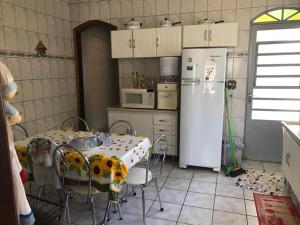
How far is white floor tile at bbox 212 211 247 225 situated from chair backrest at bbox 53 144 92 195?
4.04 ft

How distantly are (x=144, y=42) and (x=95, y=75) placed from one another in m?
1.60

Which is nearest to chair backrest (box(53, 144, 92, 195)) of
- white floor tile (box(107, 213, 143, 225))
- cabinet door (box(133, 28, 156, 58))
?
white floor tile (box(107, 213, 143, 225))

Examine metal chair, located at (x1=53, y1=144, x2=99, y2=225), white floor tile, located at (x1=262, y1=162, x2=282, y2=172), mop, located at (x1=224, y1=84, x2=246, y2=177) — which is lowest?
white floor tile, located at (x1=262, y1=162, x2=282, y2=172)

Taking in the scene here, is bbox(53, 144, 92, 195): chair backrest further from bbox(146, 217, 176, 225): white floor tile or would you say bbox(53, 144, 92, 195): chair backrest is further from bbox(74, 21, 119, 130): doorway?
bbox(74, 21, 119, 130): doorway

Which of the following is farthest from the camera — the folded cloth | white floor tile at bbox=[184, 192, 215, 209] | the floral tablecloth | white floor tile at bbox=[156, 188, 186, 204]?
white floor tile at bbox=[156, 188, 186, 204]

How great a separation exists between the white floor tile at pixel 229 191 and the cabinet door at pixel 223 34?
1.84m

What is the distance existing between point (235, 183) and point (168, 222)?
Result: 117 centimetres

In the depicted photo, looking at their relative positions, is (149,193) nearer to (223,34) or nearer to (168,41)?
(168,41)

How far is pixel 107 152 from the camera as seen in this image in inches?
82.1

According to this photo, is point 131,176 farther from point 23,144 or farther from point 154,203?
point 23,144

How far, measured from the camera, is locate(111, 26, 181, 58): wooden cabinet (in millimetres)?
3467

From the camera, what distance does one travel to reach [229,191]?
2.82 m

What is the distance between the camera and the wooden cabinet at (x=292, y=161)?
7.00 ft

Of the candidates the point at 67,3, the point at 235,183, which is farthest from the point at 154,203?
the point at 67,3
